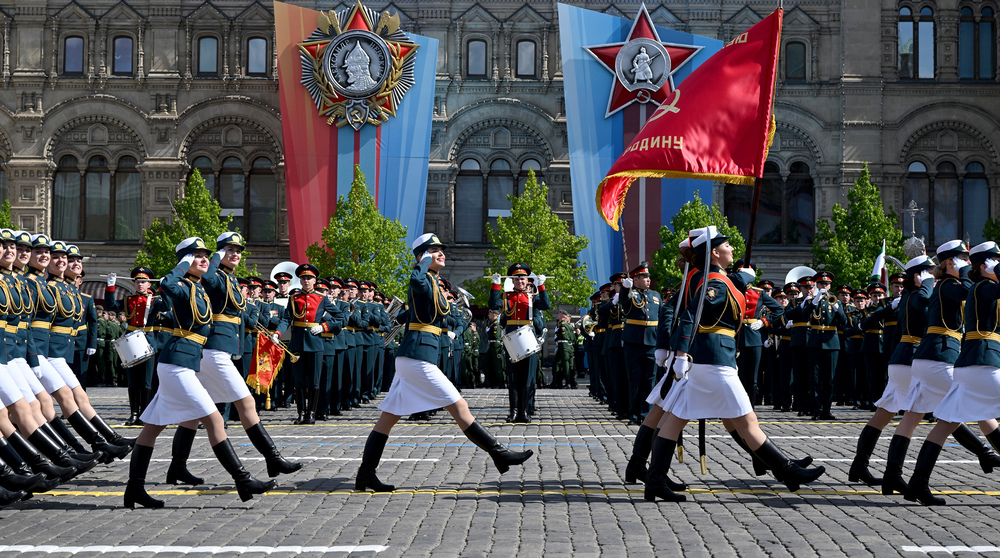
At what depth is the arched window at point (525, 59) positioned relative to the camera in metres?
46.0

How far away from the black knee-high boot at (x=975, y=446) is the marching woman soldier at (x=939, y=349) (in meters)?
0.16

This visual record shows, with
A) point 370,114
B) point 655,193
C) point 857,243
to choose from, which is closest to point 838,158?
point 857,243

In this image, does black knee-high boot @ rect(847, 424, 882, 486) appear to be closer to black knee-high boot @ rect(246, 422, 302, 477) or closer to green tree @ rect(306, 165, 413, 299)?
black knee-high boot @ rect(246, 422, 302, 477)

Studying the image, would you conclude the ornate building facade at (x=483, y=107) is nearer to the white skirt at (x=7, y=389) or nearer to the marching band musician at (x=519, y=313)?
the marching band musician at (x=519, y=313)

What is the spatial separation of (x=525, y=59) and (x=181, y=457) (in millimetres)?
38275

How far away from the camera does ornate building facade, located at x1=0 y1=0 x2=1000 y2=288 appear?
44875 millimetres

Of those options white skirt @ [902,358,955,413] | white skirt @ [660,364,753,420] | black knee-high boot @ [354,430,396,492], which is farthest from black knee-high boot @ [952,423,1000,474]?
black knee-high boot @ [354,430,396,492]

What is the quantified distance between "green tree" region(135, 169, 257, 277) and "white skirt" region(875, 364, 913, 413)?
33539 mm

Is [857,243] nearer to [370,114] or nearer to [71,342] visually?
[370,114]

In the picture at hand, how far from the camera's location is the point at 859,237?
4031cm

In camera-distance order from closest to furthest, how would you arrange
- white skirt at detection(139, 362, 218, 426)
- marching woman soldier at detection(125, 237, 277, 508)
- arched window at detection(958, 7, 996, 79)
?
1. marching woman soldier at detection(125, 237, 277, 508)
2. white skirt at detection(139, 362, 218, 426)
3. arched window at detection(958, 7, 996, 79)

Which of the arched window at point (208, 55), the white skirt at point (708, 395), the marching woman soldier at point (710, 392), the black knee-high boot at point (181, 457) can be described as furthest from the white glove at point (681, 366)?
the arched window at point (208, 55)

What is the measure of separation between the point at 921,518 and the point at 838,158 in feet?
127

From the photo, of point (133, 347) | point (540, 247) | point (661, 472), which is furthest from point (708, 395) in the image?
point (540, 247)
